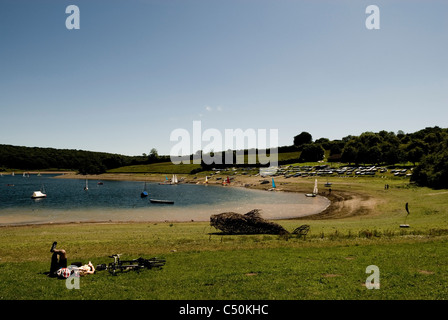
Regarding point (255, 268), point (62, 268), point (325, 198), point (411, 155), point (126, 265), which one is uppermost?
point (411, 155)

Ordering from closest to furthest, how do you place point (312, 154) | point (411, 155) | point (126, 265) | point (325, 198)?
1. point (126, 265)
2. point (325, 198)
3. point (411, 155)
4. point (312, 154)

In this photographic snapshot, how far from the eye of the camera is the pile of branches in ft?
110

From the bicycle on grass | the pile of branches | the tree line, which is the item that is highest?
the tree line

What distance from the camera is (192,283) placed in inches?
614

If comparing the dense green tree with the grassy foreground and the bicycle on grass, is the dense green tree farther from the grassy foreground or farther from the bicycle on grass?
the bicycle on grass

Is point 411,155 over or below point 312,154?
below

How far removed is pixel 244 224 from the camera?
3438 centimetres

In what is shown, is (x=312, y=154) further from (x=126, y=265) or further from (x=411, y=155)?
(x=126, y=265)

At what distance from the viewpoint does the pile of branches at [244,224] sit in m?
33.6

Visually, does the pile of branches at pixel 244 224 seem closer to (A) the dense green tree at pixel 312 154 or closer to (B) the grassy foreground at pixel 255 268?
(B) the grassy foreground at pixel 255 268

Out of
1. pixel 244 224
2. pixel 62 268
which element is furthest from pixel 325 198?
pixel 62 268

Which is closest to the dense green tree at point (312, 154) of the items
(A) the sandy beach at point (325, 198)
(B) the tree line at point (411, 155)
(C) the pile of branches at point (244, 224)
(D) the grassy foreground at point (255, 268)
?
(B) the tree line at point (411, 155)

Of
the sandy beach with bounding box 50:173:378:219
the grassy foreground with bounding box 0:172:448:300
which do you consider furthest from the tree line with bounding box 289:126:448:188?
the grassy foreground with bounding box 0:172:448:300
